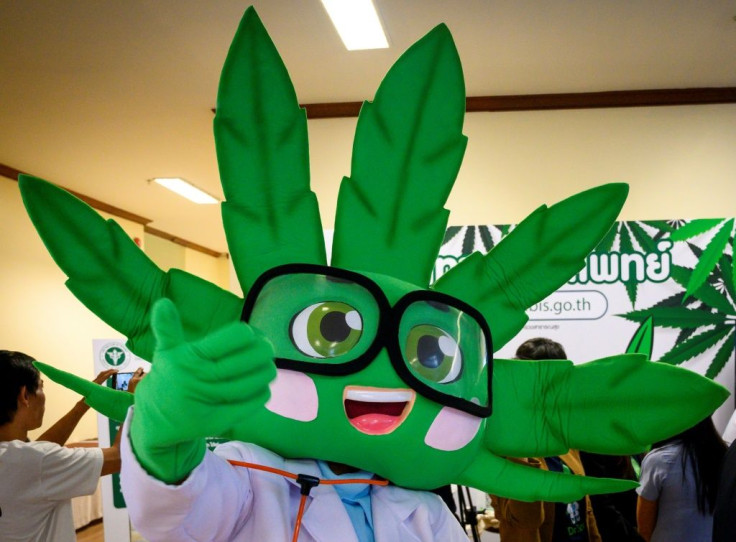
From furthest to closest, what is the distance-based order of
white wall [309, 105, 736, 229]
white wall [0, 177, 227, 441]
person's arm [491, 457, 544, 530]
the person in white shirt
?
white wall [0, 177, 227, 441], white wall [309, 105, 736, 229], person's arm [491, 457, 544, 530], the person in white shirt

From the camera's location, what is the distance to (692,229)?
9.82ft

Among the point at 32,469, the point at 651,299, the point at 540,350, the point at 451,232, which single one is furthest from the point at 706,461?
the point at 32,469

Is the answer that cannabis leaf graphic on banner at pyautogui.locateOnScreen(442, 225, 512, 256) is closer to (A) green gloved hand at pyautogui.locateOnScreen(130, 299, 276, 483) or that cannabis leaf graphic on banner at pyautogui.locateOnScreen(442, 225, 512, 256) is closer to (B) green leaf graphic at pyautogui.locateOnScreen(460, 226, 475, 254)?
(B) green leaf graphic at pyautogui.locateOnScreen(460, 226, 475, 254)

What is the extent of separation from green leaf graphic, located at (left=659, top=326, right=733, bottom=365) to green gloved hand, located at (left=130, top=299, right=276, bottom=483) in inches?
109

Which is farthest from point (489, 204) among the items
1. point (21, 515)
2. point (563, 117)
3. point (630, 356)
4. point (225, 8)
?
point (21, 515)

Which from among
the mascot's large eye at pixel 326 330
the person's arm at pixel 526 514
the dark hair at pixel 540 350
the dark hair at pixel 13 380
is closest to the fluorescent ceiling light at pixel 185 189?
the dark hair at pixel 13 380

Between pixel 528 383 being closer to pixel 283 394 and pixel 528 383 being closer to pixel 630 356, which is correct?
pixel 630 356

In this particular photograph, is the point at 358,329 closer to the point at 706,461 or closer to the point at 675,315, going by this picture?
the point at 706,461

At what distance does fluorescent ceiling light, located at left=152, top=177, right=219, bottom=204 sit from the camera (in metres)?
5.65

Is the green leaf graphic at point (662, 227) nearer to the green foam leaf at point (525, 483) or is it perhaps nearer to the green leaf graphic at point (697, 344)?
the green leaf graphic at point (697, 344)

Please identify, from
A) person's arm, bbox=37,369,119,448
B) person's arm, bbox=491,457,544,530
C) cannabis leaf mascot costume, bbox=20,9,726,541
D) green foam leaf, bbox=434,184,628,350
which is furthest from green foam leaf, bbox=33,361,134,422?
person's arm, bbox=491,457,544,530

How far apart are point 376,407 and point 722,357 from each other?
98.6 inches

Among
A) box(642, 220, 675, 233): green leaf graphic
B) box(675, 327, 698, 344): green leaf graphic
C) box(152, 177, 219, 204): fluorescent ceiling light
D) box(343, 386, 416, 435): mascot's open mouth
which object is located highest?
box(152, 177, 219, 204): fluorescent ceiling light

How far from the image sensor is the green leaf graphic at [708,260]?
296 centimetres
